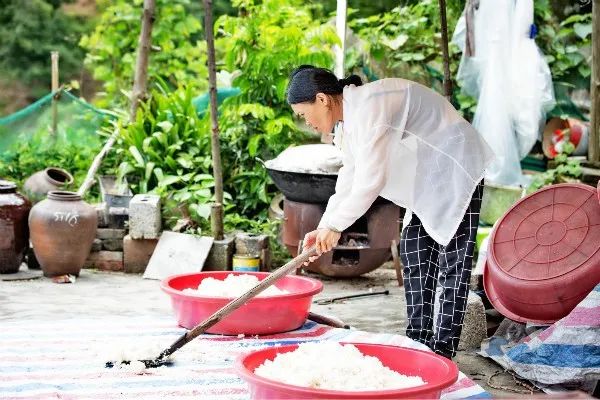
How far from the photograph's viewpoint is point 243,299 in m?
3.34

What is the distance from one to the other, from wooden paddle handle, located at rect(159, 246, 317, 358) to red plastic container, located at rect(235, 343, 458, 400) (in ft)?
1.08

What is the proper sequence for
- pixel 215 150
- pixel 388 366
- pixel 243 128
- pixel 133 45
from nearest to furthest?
pixel 388 366, pixel 215 150, pixel 243 128, pixel 133 45

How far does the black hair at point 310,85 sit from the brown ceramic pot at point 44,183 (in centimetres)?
444

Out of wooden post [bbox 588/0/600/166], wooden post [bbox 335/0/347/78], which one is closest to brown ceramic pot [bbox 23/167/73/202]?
wooden post [bbox 335/0/347/78]

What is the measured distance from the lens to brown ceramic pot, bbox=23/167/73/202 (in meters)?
7.50

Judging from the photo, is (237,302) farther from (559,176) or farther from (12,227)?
(559,176)

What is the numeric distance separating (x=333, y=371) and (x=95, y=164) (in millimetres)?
5265

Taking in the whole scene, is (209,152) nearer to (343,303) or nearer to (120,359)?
(343,303)

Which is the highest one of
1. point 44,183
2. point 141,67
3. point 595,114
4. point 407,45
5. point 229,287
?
point 407,45

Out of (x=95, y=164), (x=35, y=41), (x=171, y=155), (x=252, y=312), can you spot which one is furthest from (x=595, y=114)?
(x=35, y=41)

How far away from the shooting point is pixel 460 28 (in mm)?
7965

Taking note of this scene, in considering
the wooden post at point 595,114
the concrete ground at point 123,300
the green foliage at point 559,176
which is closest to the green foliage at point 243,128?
the concrete ground at point 123,300

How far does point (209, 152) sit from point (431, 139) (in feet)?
13.9

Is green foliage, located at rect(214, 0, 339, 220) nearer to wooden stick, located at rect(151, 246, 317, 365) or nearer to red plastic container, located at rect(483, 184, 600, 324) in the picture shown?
red plastic container, located at rect(483, 184, 600, 324)
